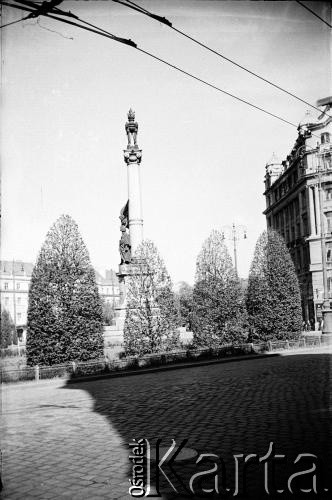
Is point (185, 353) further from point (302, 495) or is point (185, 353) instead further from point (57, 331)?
point (302, 495)

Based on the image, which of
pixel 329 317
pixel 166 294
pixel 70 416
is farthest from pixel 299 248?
pixel 70 416

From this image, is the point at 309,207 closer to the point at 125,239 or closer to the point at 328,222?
the point at 328,222

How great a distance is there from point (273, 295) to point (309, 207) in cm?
2993

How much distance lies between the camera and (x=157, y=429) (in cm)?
861

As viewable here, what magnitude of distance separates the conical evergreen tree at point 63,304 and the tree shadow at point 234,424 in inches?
175

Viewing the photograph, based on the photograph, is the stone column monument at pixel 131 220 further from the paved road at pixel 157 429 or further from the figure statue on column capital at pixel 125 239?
the paved road at pixel 157 429

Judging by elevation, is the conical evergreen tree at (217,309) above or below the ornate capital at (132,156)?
below

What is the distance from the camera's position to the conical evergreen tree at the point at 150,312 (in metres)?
24.3

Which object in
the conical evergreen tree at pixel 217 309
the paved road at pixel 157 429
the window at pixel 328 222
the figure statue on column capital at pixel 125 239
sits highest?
the window at pixel 328 222

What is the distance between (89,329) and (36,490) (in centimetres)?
1645

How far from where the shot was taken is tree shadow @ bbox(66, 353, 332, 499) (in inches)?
223

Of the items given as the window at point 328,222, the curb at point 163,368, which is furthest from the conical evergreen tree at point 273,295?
the window at point 328,222

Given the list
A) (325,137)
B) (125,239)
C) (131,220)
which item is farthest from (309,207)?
(131,220)

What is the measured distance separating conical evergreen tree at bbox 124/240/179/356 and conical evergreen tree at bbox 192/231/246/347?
2315 mm
